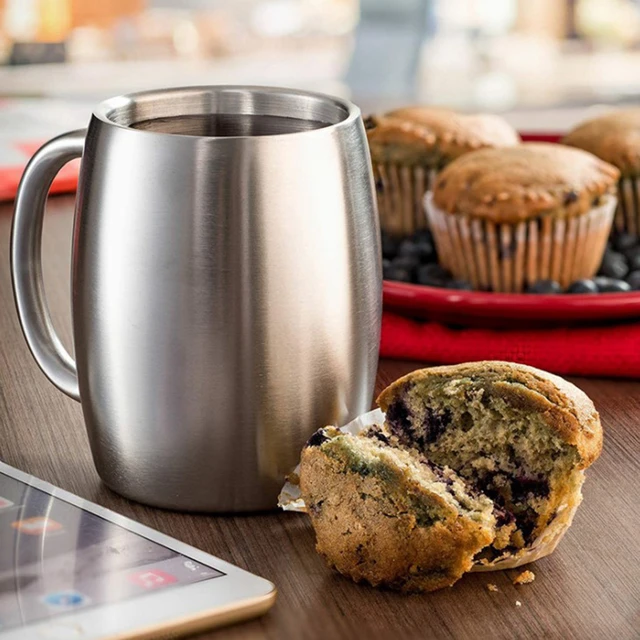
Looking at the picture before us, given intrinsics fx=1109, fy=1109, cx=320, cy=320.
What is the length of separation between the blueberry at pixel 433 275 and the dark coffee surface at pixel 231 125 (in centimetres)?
51

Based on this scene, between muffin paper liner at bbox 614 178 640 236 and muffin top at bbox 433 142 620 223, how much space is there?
13 cm

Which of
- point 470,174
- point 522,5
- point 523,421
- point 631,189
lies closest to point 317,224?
point 523,421

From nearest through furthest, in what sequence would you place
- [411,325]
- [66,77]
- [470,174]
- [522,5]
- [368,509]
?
[368,509] < [411,325] < [470,174] < [66,77] < [522,5]

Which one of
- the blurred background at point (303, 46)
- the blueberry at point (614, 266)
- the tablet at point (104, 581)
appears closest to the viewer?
the tablet at point (104, 581)

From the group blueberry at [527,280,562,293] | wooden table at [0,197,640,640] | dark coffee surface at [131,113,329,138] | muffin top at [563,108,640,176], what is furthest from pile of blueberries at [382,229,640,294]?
dark coffee surface at [131,113,329,138]

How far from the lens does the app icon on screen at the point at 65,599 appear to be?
51 centimetres

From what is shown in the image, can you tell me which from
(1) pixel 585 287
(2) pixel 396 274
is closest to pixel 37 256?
(2) pixel 396 274

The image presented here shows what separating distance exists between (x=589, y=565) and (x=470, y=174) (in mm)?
770

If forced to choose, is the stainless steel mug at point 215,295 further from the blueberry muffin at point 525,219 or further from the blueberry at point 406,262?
the blueberry muffin at point 525,219

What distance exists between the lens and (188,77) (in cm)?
452

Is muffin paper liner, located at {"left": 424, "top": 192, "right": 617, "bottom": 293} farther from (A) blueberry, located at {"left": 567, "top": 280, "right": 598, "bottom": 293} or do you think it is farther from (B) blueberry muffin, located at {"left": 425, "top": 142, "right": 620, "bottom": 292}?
(A) blueberry, located at {"left": 567, "top": 280, "right": 598, "bottom": 293}

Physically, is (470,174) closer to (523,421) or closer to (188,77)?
(523,421)

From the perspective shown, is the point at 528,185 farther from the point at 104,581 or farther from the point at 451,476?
the point at 104,581

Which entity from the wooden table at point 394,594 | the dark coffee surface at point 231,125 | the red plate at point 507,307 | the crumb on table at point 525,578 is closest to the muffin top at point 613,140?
the red plate at point 507,307
